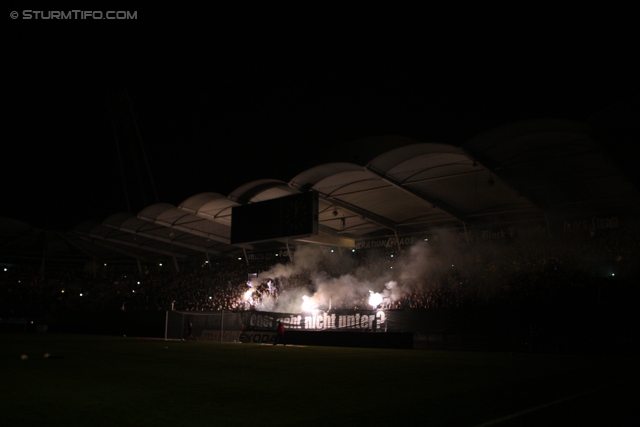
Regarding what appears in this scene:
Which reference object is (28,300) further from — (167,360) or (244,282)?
(167,360)

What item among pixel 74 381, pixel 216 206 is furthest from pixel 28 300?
pixel 74 381

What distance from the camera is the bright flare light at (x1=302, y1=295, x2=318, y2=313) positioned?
1322 inches

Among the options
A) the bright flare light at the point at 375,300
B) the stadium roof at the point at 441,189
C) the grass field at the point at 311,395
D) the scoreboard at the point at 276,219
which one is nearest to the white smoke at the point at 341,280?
the bright flare light at the point at 375,300

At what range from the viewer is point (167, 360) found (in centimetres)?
1600

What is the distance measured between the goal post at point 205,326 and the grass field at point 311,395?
15041mm

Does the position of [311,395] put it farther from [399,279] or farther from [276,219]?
[399,279]

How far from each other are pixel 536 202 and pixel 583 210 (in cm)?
320

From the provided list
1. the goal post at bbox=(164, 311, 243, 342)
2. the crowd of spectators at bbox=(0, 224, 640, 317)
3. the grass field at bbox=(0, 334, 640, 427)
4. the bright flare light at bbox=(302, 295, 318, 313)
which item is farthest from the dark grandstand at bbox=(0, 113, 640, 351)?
the grass field at bbox=(0, 334, 640, 427)

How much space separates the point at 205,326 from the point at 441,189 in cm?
1570

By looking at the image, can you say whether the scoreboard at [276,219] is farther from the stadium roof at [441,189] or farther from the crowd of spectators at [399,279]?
the crowd of spectators at [399,279]

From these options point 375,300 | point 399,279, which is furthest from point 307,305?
point 399,279

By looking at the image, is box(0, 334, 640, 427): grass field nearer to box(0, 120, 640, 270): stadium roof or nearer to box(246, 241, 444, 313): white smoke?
box(0, 120, 640, 270): stadium roof

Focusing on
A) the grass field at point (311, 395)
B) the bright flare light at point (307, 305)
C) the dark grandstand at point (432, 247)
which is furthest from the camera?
the bright flare light at point (307, 305)

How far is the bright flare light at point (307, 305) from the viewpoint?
3359 cm
